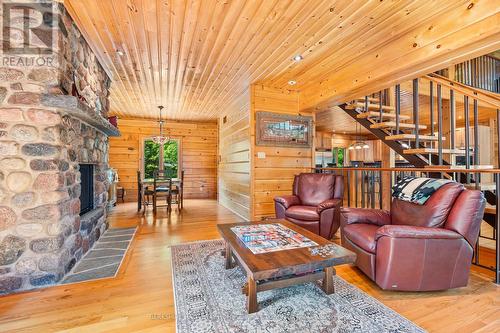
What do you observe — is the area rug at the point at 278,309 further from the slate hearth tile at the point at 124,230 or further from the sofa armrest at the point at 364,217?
the slate hearth tile at the point at 124,230

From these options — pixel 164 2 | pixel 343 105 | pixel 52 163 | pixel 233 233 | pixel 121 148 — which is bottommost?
pixel 233 233

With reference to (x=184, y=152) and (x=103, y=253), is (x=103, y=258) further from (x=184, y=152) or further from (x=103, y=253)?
(x=184, y=152)

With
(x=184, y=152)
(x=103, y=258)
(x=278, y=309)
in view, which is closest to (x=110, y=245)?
(x=103, y=258)

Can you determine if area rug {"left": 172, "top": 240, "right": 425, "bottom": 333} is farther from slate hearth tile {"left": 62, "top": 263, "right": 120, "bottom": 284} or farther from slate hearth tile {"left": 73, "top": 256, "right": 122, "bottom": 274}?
slate hearth tile {"left": 73, "top": 256, "right": 122, "bottom": 274}

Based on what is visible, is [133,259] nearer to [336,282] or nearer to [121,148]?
[336,282]

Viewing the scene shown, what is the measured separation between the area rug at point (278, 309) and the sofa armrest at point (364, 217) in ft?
2.01

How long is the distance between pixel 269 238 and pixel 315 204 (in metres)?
1.66

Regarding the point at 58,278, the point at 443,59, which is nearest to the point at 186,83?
the point at 58,278

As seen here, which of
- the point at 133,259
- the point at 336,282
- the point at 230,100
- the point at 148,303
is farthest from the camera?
the point at 230,100

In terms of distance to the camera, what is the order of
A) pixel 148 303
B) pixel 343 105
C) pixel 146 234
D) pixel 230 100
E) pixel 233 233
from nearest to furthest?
pixel 148 303 < pixel 233 233 < pixel 146 234 < pixel 343 105 < pixel 230 100

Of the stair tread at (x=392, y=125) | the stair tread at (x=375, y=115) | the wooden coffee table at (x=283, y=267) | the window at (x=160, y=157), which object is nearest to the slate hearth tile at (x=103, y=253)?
the wooden coffee table at (x=283, y=267)

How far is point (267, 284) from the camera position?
160cm

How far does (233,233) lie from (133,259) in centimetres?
129

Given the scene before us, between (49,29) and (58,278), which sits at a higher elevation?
(49,29)
